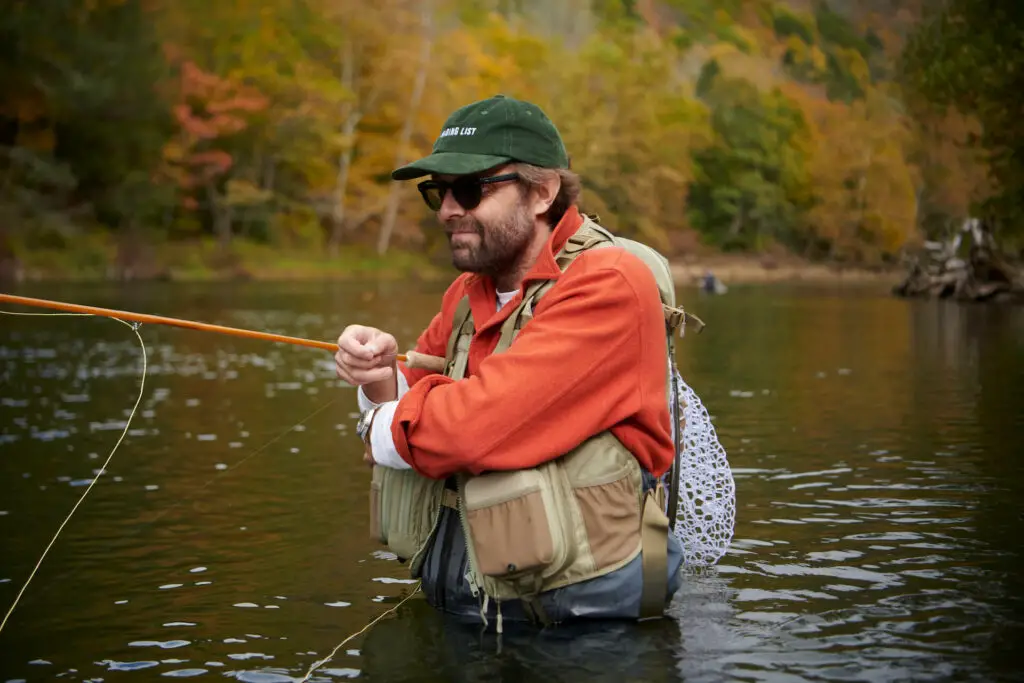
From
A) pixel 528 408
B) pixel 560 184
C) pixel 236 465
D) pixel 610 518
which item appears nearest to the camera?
pixel 528 408

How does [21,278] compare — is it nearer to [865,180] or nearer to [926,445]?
[926,445]

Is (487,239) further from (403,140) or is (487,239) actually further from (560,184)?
(403,140)

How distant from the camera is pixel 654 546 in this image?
15.1 feet

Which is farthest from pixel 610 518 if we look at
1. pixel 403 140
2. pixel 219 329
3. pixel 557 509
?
pixel 403 140

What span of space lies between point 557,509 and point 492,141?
1.25m

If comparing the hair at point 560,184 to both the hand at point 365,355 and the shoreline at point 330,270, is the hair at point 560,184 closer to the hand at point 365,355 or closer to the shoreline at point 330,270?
the hand at point 365,355

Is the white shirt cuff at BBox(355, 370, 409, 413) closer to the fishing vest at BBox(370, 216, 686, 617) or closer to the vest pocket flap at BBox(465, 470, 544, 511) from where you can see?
the fishing vest at BBox(370, 216, 686, 617)

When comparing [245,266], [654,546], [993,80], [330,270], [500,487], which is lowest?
[654,546]

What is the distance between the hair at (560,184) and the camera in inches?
184

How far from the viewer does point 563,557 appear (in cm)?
442

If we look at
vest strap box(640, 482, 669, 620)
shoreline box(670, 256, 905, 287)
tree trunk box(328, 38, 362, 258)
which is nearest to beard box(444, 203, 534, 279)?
vest strap box(640, 482, 669, 620)

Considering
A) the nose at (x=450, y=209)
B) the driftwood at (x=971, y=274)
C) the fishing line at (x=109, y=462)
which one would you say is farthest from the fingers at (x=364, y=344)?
the driftwood at (x=971, y=274)

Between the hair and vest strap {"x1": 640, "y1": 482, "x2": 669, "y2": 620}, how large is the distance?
3.38 feet

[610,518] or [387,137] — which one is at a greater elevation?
[387,137]
